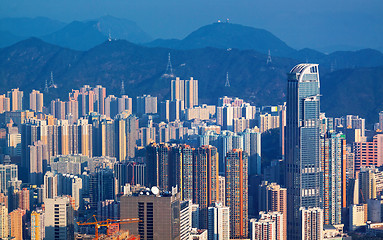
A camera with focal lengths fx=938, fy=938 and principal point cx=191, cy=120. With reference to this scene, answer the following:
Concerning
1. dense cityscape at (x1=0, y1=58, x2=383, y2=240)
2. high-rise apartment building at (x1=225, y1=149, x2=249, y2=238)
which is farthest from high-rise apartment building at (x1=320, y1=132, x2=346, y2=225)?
high-rise apartment building at (x1=225, y1=149, x2=249, y2=238)

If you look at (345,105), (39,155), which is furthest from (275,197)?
(345,105)

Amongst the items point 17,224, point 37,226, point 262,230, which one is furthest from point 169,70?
point 37,226

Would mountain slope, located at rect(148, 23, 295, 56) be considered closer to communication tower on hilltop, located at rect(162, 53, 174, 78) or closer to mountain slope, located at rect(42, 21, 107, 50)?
communication tower on hilltop, located at rect(162, 53, 174, 78)

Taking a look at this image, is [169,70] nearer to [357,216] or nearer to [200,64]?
[200,64]

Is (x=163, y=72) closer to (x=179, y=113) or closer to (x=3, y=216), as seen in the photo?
(x=179, y=113)

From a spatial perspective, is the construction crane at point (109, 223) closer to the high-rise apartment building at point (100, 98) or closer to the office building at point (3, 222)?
the office building at point (3, 222)

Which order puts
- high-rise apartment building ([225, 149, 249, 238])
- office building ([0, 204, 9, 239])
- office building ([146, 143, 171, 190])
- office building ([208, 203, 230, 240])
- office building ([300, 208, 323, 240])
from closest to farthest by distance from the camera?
office building ([0, 204, 9, 239])
office building ([208, 203, 230, 240])
office building ([300, 208, 323, 240])
high-rise apartment building ([225, 149, 249, 238])
office building ([146, 143, 171, 190])
